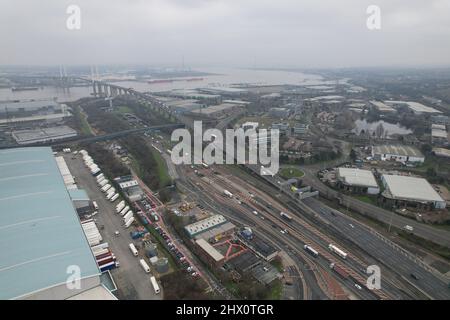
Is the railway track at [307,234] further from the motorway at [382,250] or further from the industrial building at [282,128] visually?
the industrial building at [282,128]

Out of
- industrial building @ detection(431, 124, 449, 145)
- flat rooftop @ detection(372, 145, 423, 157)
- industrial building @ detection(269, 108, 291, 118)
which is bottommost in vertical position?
flat rooftop @ detection(372, 145, 423, 157)

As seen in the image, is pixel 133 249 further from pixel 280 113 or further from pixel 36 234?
pixel 280 113

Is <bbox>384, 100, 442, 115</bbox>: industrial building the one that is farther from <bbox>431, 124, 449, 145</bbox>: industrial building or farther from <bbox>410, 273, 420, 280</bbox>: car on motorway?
<bbox>410, 273, 420, 280</bbox>: car on motorway

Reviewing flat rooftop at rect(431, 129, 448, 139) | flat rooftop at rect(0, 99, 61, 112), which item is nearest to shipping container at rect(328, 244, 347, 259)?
flat rooftop at rect(431, 129, 448, 139)

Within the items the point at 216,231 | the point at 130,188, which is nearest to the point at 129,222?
the point at 130,188

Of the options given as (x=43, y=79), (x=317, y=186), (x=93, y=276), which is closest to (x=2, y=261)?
(x=93, y=276)

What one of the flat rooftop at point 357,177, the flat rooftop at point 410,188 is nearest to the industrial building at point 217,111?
the flat rooftop at point 357,177
